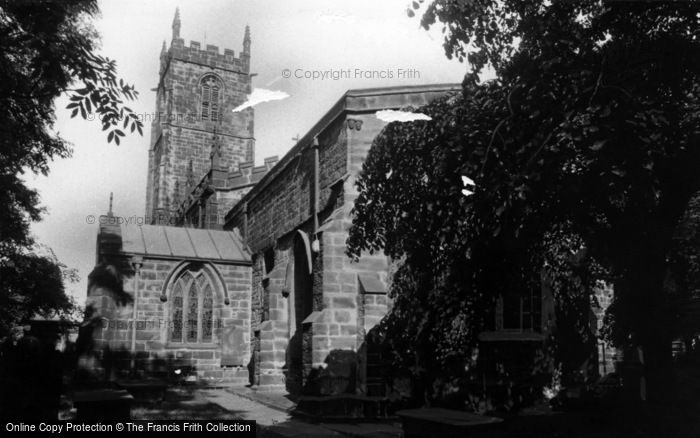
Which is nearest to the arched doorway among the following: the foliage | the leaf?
the foliage

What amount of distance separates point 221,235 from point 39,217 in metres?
6.57

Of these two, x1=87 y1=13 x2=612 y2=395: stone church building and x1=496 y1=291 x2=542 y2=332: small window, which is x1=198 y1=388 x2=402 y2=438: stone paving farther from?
x1=496 y1=291 x2=542 y2=332: small window

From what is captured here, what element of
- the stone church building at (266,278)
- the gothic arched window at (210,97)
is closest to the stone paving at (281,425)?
the stone church building at (266,278)

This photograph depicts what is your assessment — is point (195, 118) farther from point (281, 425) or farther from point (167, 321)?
point (281, 425)

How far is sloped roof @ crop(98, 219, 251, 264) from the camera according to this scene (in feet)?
67.4

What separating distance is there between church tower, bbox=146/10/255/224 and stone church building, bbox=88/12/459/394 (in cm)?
1479

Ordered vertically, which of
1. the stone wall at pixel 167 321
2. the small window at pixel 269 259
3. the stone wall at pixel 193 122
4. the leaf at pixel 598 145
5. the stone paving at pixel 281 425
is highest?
the stone wall at pixel 193 122

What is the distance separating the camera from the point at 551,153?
7.19 metres

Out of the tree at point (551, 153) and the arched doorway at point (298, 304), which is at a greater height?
the tree at point (551, 153)

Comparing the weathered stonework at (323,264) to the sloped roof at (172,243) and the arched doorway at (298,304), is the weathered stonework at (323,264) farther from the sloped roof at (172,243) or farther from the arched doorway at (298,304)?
the sloped roof at (172,243)

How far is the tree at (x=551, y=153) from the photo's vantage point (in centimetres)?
707

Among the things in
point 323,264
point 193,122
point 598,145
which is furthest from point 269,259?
point 193,122

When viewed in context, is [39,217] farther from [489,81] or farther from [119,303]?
[489,81]

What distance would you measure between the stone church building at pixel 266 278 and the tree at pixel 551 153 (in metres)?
4.20
